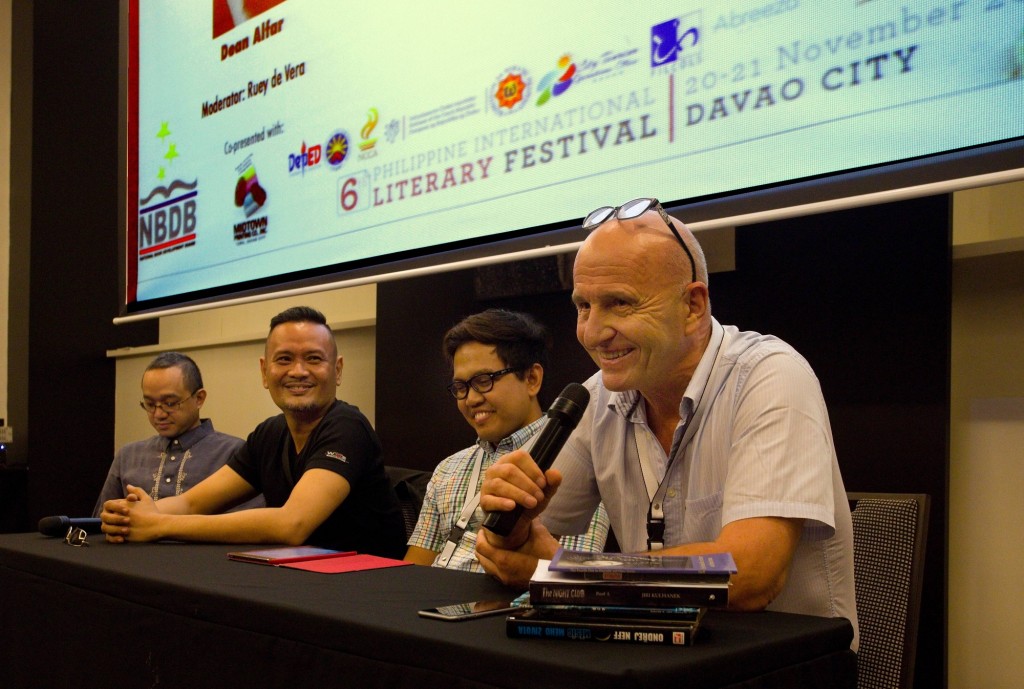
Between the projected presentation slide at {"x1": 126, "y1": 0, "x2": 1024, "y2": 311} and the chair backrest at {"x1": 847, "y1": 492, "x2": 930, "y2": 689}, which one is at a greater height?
the projected presentation slide at {"x1": 126, "y1": 0, "x2": 1024, "y2": 311}

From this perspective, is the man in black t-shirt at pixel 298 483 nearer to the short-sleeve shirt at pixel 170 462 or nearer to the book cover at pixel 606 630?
the short-sleeve shirt at pixel 170 462

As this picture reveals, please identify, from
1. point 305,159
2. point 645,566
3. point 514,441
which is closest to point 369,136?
point 305,159

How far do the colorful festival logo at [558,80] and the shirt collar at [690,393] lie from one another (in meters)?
0.95

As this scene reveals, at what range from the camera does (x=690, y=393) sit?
4.72 ft

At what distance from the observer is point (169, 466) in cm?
328

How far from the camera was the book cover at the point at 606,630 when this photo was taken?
90cm

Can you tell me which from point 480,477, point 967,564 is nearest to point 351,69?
point 480,477

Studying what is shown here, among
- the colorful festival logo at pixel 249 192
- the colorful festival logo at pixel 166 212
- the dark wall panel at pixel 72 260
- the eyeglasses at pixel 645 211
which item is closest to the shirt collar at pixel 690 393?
the eyeglasses at pixel 645 211

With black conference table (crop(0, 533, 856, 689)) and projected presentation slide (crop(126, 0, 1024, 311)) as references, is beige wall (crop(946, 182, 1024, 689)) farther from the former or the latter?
black conference table (crop(0, 533, 856, 689))

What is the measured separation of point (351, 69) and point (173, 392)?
4.19 feet

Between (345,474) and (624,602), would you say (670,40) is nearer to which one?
(345,474)

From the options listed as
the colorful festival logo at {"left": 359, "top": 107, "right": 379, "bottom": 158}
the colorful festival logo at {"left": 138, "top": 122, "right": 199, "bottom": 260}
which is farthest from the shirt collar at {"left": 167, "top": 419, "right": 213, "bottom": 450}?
the colorful festival logo at {"left": 359, "top": 107, "right": 379, "bottom": 158}

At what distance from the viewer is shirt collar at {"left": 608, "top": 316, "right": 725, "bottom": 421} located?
145 centimetres

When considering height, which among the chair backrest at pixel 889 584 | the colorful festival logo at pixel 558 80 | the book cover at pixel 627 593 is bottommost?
the chair backrest at pixel 889 584
